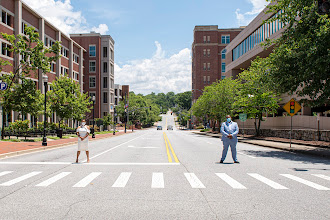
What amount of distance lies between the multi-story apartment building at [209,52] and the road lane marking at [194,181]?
326 feet

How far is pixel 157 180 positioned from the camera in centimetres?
890

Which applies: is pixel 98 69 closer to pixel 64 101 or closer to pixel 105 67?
pixel 105 67

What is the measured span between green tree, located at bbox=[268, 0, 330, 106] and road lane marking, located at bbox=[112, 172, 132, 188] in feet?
37.3

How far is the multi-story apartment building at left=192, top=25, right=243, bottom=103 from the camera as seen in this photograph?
10825 centimetres

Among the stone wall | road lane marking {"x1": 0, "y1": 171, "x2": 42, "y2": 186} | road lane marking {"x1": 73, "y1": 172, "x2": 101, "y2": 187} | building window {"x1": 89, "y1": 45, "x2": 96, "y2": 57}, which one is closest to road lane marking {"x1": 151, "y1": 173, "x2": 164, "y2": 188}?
road lane marking {"x1": 73, "y1": 172, "x2": 101, "y2": 187}

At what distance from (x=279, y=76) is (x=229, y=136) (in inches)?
320

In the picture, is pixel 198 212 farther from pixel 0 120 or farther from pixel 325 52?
pixel 0 120

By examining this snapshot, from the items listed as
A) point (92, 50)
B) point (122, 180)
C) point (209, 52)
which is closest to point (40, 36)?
point (92, 50)

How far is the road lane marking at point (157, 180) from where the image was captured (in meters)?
8.16

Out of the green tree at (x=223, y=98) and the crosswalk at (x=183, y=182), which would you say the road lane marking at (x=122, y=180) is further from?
the green tree at (x=223, y=98)

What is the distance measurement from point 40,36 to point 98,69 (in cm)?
3043

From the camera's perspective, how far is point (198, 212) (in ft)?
18.4

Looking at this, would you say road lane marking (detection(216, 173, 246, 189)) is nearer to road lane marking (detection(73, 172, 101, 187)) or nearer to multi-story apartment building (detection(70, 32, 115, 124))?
road lane marking (detection(73, 172, 101, 187))

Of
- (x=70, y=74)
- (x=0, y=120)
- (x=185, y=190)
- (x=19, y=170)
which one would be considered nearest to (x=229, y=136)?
(x=185, y=190)
